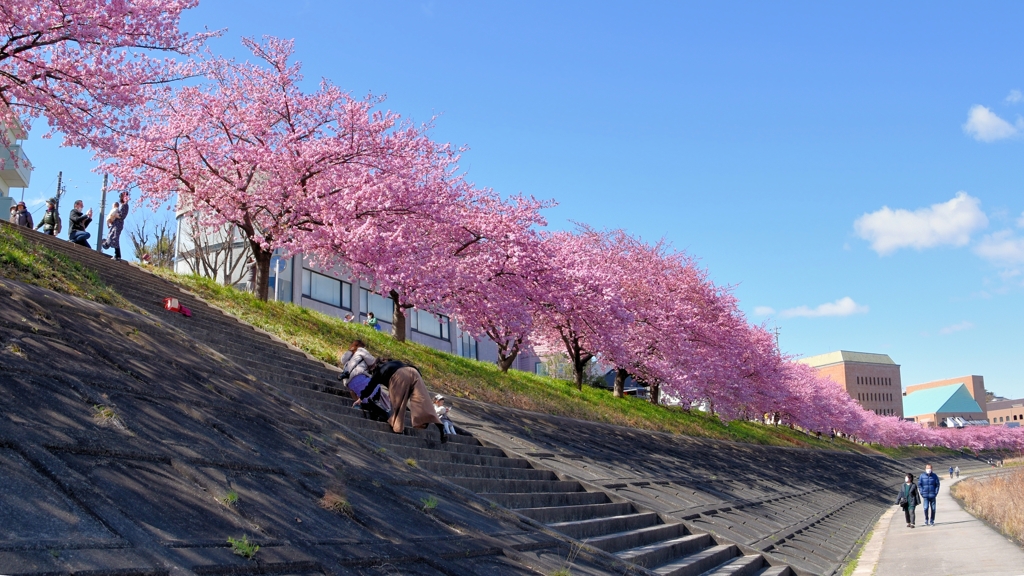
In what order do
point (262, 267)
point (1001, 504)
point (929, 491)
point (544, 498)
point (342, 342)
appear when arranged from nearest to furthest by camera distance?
point (544, 498), point (342, 342), point (929, 491), point (262, 267), point (1001, 504)

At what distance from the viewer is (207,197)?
20062mm

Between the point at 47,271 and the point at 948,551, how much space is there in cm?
1648

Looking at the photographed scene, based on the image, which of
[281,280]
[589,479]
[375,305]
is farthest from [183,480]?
[375,305]

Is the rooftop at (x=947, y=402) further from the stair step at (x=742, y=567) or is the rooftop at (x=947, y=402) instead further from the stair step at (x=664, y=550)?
the stair step at (x=664, y=550)

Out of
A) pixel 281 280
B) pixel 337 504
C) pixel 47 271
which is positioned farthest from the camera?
pixel 281 280

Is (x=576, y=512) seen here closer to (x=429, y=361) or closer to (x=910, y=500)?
(x=429, y=361)

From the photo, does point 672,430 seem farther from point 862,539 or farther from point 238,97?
point 238,97

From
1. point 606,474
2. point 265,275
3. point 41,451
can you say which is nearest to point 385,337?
point 265,275

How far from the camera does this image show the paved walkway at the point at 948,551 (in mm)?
11711

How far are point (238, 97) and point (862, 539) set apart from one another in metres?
20.2

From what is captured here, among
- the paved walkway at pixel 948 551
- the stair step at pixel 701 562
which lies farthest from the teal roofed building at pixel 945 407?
the stair step at pixel 701 562

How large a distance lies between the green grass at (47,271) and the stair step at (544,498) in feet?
22.8

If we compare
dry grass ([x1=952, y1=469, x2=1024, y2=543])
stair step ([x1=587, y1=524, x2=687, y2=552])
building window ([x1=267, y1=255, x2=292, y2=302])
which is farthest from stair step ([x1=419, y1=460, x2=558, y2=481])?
building window ([x1=267, y1=255, x2=292, y2=302])

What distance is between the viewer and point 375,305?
149 feet
